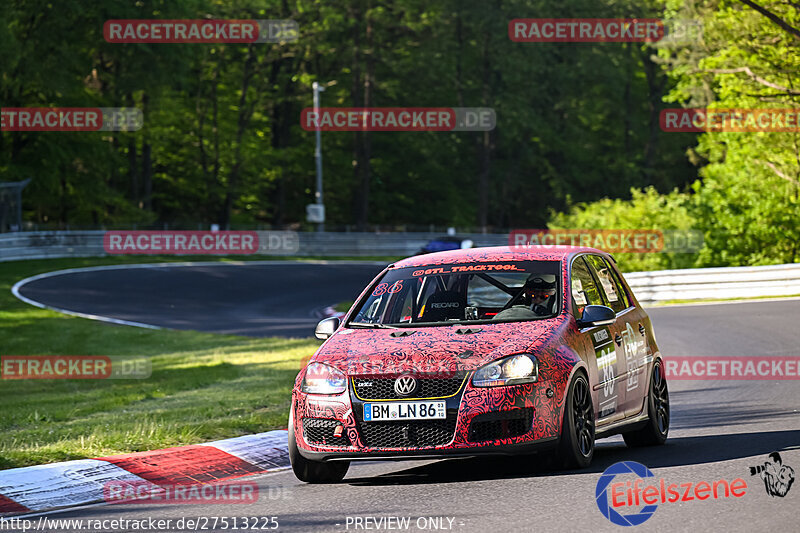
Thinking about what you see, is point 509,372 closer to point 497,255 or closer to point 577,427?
point 577,427

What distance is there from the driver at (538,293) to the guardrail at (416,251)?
20338mm

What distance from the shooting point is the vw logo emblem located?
8.01 m

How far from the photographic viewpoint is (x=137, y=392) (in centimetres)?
1727

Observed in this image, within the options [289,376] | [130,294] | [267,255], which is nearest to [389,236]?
[267,255]

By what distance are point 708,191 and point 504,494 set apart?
30.4 m

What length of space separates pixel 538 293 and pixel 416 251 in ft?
165

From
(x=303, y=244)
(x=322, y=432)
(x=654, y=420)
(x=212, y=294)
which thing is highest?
(x=322, y=432)

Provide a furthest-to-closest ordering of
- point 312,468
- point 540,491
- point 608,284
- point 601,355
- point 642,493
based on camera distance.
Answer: point 608,284
point 601,355
point 312,468
point 540,491
point 642,493

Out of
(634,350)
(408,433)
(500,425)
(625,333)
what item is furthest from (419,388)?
(634,350)

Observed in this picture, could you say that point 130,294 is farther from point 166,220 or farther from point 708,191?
point 166,220

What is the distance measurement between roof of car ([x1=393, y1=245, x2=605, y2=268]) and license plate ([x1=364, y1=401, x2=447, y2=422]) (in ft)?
6.19

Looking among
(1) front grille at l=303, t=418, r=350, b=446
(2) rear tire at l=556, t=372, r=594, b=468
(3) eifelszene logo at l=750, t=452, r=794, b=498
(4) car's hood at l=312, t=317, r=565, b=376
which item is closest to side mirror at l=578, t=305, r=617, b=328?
(4) car's hood at l=312, t=317, r=565, b=376

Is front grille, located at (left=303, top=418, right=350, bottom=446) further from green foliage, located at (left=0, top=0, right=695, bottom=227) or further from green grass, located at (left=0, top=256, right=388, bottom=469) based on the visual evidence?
green foliage, located at (left=0, top=0, right=695, bottom=227)

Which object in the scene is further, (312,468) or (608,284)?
(608,284)
